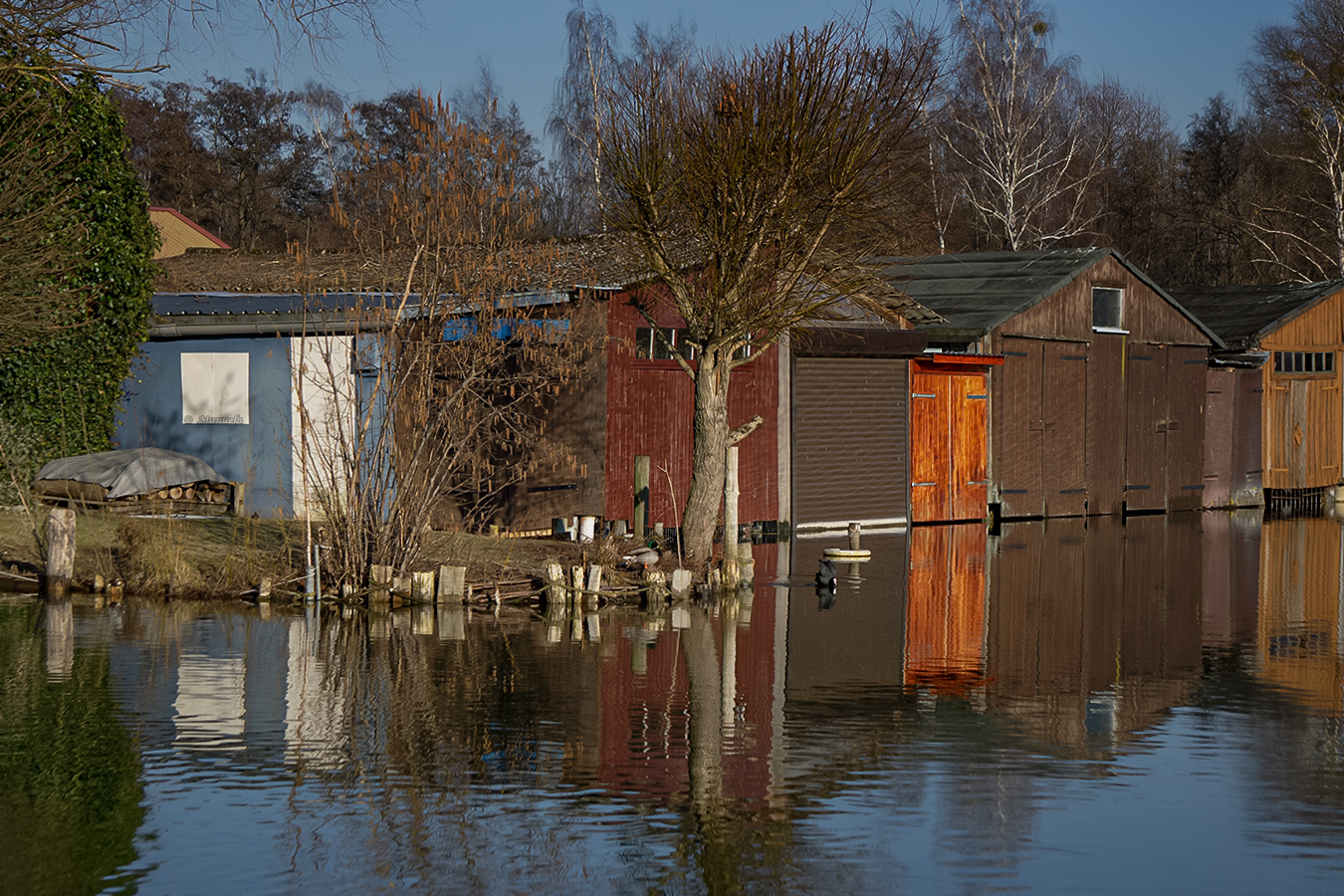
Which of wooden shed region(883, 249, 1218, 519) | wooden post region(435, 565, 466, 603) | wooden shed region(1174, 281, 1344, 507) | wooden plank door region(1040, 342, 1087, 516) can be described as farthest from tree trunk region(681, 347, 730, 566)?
wooden shed region(1174, 281, 1344, 507)

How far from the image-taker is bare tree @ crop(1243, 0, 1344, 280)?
38.9 meters

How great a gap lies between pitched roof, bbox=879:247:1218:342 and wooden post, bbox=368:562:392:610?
1356 cm

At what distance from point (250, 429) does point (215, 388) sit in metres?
0.71

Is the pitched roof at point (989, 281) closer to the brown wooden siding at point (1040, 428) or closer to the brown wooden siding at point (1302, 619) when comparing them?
the brown wooden siding at point (1040, 428)

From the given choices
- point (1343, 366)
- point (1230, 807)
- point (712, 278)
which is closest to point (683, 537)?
point (712, 278)

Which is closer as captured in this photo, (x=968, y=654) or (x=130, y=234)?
(x=968, y=654)

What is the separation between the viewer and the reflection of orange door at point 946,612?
426 inches

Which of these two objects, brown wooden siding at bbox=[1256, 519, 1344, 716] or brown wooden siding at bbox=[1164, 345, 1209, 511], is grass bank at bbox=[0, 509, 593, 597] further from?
brown wooden siding at bbox=[1164, 345, 1209, 511]

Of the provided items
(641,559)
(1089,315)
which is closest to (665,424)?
(641,559)

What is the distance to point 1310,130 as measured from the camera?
4147 cm

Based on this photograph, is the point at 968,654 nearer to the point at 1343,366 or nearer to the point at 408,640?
the point at 408,640

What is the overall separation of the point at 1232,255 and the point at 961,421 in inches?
1313

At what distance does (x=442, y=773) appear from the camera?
759 centimetres

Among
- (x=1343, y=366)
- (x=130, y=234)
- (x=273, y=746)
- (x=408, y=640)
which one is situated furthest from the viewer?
(x=1343, y=366)
